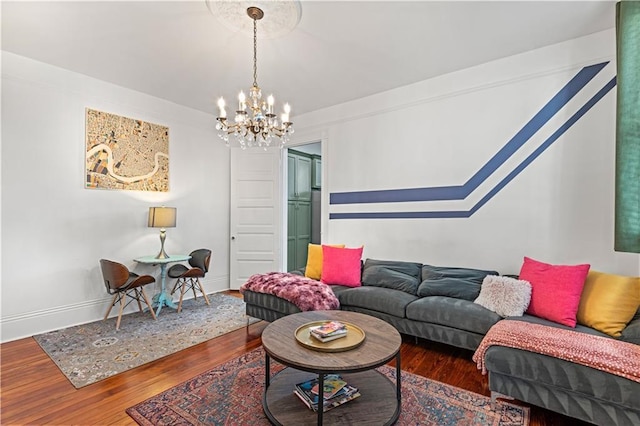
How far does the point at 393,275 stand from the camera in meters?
3.42

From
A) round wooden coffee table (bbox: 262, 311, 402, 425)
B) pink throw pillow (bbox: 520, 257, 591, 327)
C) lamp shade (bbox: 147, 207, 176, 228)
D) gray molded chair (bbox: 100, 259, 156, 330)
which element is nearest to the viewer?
round wooden coffee table (bbox: 262, 311, 402, 425)

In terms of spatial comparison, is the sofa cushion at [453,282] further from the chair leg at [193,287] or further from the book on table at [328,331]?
the chair leg at [193,287]

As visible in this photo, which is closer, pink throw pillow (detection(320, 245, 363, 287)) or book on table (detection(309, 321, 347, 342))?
book on table (detection(309, 321, 347, 342))

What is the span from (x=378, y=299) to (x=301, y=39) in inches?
102

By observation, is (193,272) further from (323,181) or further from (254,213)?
(323,181)

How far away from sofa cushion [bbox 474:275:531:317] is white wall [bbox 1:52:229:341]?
404cm

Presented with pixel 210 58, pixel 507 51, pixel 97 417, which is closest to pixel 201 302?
pixel 97 417

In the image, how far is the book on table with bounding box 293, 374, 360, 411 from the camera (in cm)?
185

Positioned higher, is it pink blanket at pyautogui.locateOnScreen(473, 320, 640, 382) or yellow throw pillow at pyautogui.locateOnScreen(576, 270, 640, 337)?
yellow throw pillow at pyautogui.locateOnScreen(576, 270, 640, 337)

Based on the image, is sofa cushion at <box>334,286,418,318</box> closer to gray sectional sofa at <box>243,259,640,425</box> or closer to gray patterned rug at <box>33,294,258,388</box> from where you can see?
gray sectional sofa at <box>243,259,640,425</box>

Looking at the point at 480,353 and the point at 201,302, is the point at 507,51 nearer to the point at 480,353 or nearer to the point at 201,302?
the point at 480,353

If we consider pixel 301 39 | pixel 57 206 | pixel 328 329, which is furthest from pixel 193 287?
pixel 301 39

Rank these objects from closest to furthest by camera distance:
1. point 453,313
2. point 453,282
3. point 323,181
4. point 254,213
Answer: point 453,313, point 453,282, point 323,181, point 254,213

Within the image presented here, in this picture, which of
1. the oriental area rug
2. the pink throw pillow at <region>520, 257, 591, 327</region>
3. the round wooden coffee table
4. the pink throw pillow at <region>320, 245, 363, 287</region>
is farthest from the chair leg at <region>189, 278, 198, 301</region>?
the pink throw pillow at <region>520, 257, 591, 327</region>
